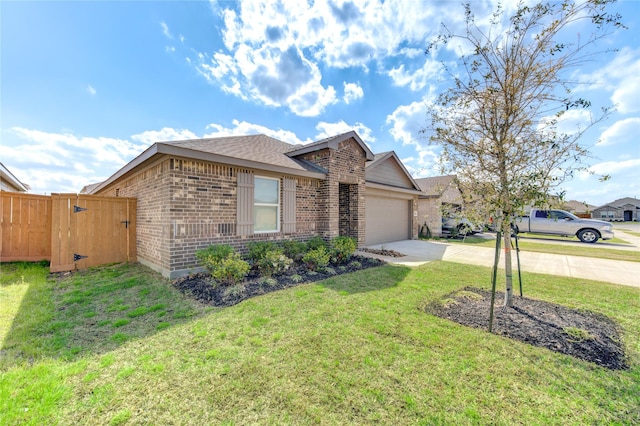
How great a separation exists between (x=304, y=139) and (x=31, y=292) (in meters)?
11.0

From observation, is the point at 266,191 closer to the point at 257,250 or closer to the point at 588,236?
the point at 257,250

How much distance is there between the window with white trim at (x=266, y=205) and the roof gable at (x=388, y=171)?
19.1 feet

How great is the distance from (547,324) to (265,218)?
6284mm

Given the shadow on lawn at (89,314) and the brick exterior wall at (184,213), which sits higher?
the brick exterior wall at (184,213)

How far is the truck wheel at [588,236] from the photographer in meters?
13.6

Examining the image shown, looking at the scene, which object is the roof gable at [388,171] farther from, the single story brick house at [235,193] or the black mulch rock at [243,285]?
the black mulch rock at [243,285]

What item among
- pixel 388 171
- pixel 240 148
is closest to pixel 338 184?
pixel 240 148

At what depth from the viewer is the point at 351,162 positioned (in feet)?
30.2

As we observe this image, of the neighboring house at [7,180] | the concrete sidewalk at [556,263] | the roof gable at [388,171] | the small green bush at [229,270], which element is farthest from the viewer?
the roof gable at [388,171]

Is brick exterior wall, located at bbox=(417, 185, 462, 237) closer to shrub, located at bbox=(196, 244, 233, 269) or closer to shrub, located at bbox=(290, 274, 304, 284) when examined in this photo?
shrub, located at bbox=(290, 274, 304, 284)

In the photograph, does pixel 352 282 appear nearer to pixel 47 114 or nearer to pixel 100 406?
pixel 100 406

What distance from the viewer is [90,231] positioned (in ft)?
22.3

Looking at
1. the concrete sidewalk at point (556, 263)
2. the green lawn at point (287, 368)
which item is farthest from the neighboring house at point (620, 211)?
the green lawn at point (287, 368)

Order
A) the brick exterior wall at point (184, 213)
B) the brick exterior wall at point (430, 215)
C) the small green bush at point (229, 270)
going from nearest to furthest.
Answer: the small green bush at point (229, 270), the brick exterior wall at point (184, 213), the brick exterior wall at point (430, 215)
